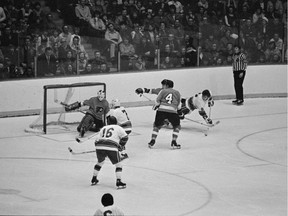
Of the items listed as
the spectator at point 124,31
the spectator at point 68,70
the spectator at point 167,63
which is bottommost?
the spectator at point 68,70

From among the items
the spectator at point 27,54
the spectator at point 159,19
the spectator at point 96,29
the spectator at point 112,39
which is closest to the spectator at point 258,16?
the spectator at point 159,19

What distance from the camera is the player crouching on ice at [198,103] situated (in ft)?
52.4

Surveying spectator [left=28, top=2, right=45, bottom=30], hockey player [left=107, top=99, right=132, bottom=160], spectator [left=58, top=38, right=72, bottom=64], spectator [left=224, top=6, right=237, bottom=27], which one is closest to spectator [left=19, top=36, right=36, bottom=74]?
spectator [left=28, top=2, right=45, bottom=30]

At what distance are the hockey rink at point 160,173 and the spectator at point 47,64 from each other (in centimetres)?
116

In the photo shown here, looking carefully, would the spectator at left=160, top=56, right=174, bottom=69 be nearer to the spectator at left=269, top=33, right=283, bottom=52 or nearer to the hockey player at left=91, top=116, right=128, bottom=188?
the spectator at left=269, top=33, right=283, bottom=52

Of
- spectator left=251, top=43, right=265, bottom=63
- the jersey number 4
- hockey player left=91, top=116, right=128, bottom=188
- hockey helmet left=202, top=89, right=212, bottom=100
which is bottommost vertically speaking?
hockey player left=91, top=116, right=128, bottom=188

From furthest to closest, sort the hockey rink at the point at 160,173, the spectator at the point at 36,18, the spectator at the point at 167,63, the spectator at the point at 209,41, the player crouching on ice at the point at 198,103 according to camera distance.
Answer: the spectator at the point at 209,41 → the spectator at the point at 167,63 → the spectator at the point at 36,18 → the player crouching on ice at the point at 198,103 → the hockey rink at the point at 160,173

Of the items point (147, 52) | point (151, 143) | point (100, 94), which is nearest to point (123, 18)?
point (147, 52)

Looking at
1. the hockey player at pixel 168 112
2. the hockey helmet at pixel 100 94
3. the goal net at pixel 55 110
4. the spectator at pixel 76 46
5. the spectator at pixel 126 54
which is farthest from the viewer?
the spectator at pixel 126 54

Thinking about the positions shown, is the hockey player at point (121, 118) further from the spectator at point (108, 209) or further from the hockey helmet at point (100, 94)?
the spectator at point (108, 209)

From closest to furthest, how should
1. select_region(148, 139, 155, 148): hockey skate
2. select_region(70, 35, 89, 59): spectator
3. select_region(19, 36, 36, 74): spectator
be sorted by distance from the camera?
select_region(148, 139, 155, 148): hockey skate, select_region(19, 36, 36, 74): spectator, select_region(70, 35, 89, 59): spectator

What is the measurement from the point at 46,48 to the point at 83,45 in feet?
3.28

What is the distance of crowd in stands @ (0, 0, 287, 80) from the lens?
17.5 m

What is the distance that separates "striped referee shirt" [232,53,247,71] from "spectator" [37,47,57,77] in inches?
172
